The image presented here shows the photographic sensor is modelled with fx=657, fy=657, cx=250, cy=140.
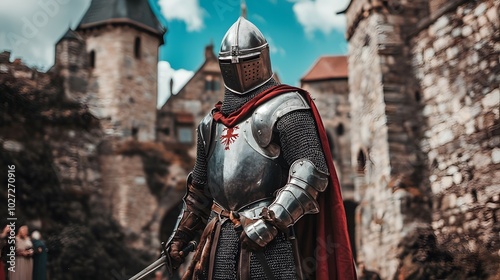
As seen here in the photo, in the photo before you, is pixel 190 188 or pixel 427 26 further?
pixel 427 26

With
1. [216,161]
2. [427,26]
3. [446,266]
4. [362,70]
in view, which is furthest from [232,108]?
[362,70]

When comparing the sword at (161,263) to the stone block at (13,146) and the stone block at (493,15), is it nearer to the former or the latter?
the stone block at (493,15)

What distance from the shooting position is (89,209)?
19.0 meters

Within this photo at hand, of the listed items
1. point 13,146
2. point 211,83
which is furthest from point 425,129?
point 211,83

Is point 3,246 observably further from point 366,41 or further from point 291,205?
point 366,41

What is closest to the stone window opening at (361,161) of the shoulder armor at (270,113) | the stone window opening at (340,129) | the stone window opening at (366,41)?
the stone window opening at (366,41)

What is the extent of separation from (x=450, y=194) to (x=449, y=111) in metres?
1.39

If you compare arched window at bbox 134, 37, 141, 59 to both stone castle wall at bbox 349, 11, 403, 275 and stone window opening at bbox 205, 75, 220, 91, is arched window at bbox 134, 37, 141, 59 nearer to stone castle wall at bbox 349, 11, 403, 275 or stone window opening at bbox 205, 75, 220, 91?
stone window opening at bbox 205, 75, 220, 91

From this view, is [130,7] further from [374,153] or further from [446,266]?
[446,266]

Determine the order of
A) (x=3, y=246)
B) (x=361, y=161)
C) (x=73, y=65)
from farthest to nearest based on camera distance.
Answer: (x=73, y=65) → (x=361, y=161) → (x=3, y=246)

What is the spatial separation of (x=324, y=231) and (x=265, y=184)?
437 mm

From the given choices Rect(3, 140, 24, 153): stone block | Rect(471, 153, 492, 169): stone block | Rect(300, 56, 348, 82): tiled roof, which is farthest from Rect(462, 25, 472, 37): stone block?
Rect(300, 56, 348, 82): tiled roof

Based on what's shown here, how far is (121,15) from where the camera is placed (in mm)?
21984

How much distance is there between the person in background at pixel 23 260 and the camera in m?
9.70
